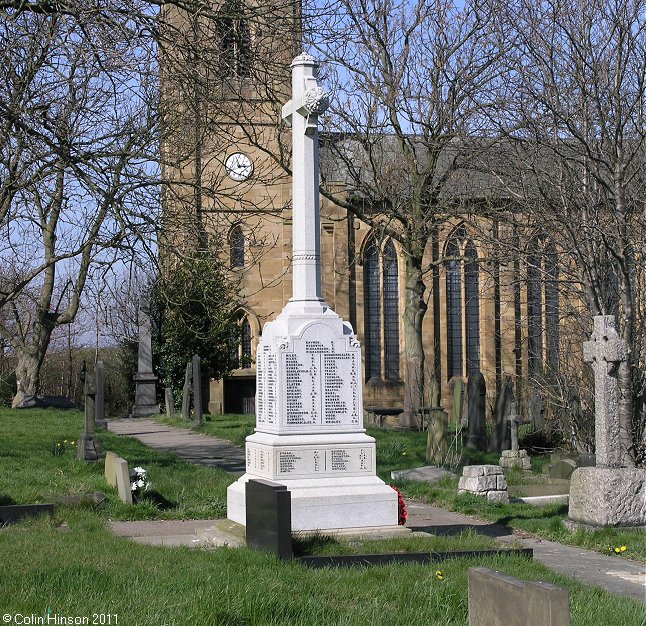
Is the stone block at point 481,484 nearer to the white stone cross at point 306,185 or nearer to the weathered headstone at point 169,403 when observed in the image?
the white stone cross at point 306,185

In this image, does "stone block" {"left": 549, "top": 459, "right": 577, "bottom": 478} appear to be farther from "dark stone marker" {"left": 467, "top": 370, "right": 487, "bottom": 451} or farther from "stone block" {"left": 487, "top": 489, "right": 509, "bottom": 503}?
"dark stone marker" {"left": 467, "top": 370, "right": 487, "bottom": 451}

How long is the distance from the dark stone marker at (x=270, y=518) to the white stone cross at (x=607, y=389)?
4.62m

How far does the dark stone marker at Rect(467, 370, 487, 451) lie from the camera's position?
20.3 meters

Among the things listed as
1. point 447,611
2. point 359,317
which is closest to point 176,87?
point 447,611

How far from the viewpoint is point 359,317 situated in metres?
39.0

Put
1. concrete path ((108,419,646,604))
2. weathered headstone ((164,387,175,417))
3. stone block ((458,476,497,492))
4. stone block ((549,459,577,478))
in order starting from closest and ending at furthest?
concrete path ((108,419,646,604)) < stone block ((458,476,497,492)) < stone block ((549,459,577,478)) < weathered headstone ((164,387,175,417))

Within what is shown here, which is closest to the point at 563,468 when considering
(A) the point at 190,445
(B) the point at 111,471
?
(B) the point at 111,471

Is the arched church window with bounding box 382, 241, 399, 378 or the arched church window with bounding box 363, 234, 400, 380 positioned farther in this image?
the arched church window with bounding box 382, 241, 399, 378

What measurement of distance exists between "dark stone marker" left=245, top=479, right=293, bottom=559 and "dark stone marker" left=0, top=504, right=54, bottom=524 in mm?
2972

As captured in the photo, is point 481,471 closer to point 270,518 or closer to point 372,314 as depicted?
point 270,518

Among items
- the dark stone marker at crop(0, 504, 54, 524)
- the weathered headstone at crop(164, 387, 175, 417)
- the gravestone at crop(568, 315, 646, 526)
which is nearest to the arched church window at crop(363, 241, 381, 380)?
the weathered headstone at crop(164, 387, 175, 417)

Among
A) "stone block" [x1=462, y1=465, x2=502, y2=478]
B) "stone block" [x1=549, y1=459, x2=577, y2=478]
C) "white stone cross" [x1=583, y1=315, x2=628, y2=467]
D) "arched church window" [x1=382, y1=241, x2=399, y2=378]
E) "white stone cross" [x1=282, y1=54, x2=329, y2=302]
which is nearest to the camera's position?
"white stone cross" [x1=282, y1=54, x2=329, y2=302]

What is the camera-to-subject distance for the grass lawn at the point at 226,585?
5.81 m

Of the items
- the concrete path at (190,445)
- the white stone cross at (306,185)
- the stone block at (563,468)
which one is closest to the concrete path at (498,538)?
the white stone cross at (306,185)
